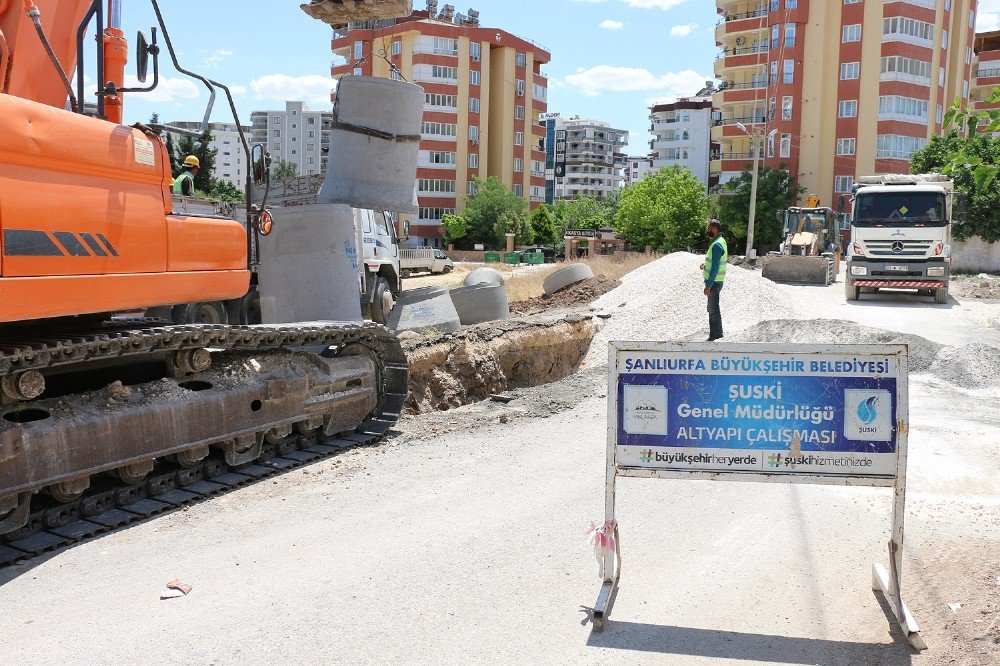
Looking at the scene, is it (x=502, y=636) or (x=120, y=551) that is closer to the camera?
(x=502, y=636)

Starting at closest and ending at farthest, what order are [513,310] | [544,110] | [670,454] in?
[670,454] → [513,310] → [544,110]

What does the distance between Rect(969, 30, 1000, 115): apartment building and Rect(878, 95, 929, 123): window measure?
18259 mm

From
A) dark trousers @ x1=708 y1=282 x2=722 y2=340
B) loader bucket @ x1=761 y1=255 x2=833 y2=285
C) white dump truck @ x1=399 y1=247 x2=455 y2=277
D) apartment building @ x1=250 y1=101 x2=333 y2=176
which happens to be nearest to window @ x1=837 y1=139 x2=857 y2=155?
white dump truck @ x1=399 y1=247 x2=455 y2=277

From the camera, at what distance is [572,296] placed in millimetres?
20547

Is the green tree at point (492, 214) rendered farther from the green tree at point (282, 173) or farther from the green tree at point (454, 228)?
the green tree at point (282, 173)

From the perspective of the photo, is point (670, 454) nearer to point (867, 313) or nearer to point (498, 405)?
point (498, 405)

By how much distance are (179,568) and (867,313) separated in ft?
57.0

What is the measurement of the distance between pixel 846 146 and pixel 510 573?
65192 millimetres

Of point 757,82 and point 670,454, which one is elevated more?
point 757,82

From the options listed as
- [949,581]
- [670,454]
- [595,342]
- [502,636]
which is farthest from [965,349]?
[502,636]

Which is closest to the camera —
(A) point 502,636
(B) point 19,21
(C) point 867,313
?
(A) point 502,636

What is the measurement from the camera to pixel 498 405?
10.3 meters

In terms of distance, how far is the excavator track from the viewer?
5.36m

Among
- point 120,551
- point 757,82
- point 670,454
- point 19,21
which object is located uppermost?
point 757,82
